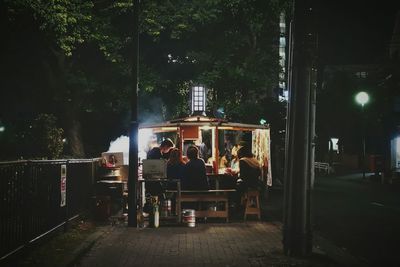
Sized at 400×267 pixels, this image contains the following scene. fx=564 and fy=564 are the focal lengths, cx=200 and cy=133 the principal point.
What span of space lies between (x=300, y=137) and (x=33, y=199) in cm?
466

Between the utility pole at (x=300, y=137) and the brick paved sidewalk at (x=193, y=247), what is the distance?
42 cm

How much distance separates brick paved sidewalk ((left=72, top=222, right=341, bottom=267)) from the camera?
28.7 feet

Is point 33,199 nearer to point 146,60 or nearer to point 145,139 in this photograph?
point 145,139

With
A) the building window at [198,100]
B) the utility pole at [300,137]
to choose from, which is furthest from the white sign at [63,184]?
the building window at [198,100]

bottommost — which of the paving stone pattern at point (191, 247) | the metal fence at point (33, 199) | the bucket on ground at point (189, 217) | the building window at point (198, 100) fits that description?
the paving stone pattern at point (191, 247)

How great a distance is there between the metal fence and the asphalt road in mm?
4677

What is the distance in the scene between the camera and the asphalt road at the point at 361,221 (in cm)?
1034

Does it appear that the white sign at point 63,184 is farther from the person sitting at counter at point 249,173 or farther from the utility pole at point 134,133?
the person sitting at counter at point 249,173

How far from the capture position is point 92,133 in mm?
43281

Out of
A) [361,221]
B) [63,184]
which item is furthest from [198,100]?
[63,184]

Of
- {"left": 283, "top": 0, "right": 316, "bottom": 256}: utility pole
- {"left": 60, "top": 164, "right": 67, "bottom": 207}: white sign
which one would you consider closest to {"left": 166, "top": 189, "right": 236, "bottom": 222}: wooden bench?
{"left": 60, "top": 164, "right": 67, "bottom": 207}: white sign

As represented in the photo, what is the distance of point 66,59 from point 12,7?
23.6ft

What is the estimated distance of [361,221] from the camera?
15.1m

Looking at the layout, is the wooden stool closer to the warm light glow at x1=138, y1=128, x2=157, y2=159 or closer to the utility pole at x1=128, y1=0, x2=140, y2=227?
the utility pole at x1=128, y1=0, x2=140, y2=227
